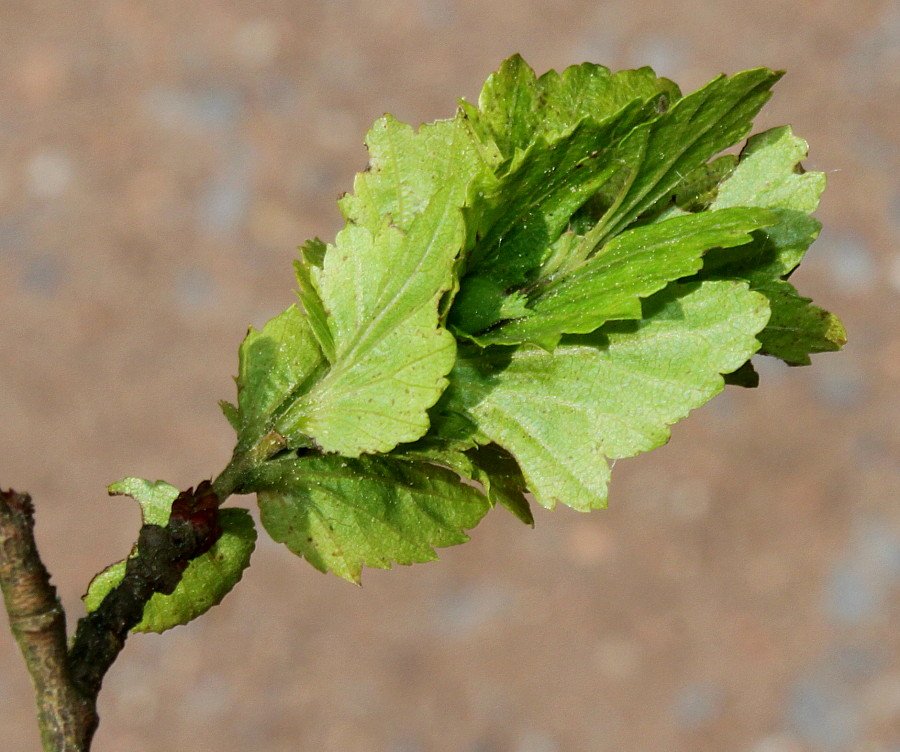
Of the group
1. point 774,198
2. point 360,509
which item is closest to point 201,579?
point 360,509

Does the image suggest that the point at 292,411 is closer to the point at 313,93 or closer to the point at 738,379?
the point at 738,379

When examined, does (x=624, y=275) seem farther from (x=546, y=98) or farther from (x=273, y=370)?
(x=273, y=370)

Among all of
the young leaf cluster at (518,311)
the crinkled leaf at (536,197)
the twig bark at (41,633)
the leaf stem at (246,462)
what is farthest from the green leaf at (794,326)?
the twig bark at (41,633)

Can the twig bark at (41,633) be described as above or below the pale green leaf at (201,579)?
below

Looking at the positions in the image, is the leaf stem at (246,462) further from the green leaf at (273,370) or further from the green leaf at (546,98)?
the green leaf at (546,98)

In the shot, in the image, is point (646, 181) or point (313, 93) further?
point (313, 93)

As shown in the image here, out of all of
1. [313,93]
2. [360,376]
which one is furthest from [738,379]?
[313,93]
